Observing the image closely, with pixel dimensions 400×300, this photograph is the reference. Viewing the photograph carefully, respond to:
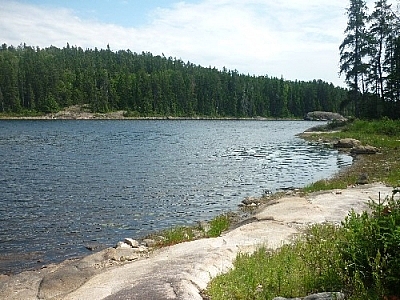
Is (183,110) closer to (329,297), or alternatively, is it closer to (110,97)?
(110,97)

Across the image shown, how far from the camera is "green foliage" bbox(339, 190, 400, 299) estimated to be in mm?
6211

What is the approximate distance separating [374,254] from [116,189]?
901 inches

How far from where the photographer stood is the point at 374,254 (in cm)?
675

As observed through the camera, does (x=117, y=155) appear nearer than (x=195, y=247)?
No

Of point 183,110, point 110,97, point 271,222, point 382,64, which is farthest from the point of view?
point 183,110

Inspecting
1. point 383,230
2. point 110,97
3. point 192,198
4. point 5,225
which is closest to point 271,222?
point 383,230

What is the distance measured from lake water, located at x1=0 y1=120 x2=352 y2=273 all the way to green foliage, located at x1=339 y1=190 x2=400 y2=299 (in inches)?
470

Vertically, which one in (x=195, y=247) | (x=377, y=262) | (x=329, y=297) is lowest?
(x=195, y=247)

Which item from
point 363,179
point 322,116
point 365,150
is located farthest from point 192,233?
point 322,116

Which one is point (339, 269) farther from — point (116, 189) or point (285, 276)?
point (116, 189)

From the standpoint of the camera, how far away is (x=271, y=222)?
14586mm

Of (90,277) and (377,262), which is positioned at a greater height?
(377,262)

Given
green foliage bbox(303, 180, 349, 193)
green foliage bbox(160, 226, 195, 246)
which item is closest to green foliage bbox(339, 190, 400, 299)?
green foliage bbox(160, 226, 195, 246)

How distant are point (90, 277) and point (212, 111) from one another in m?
180
